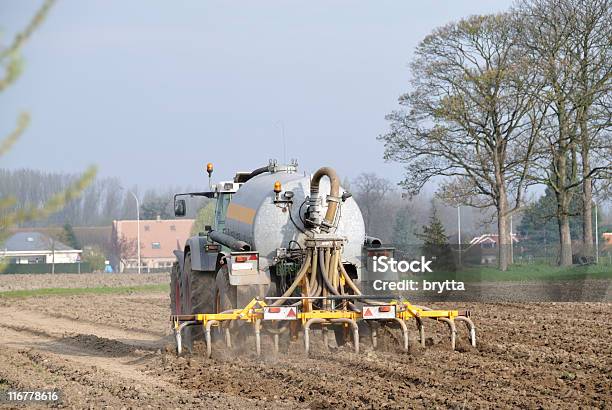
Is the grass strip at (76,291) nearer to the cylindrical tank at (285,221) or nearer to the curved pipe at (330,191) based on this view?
the cylindrical tank at (285,221)

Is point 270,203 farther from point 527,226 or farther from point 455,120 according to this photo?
point 527,226

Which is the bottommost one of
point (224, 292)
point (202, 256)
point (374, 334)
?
point (374, 334)

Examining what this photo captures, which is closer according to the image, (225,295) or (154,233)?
(225,295)

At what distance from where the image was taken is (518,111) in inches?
1404

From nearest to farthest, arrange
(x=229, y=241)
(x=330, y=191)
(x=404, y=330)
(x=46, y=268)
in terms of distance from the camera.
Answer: (x=404, y=330), (x=330, y=191), (x=229, y=241), (x=46, y=268)

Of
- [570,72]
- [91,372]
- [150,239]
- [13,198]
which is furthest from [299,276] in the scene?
[150,239]

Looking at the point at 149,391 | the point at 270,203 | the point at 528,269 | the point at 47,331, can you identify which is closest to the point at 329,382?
the point at 149,391

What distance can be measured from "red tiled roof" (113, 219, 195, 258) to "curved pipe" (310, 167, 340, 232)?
7567cm

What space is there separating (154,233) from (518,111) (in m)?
57.5

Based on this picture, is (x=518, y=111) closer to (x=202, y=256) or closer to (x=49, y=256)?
(x=202, y=256)

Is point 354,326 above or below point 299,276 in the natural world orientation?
below

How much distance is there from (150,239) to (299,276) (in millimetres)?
77095

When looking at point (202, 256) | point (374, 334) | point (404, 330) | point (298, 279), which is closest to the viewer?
point (404, 330)

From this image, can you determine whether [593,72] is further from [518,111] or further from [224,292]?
[224,292]
